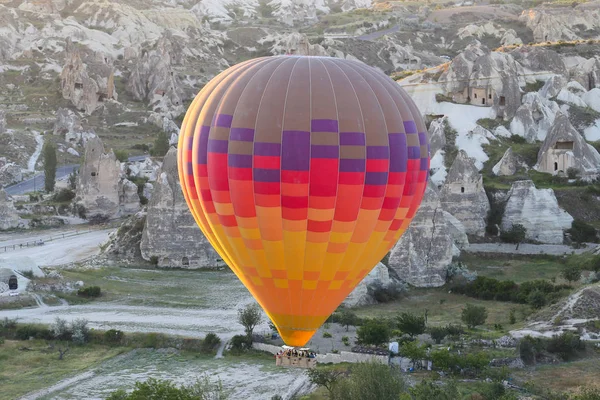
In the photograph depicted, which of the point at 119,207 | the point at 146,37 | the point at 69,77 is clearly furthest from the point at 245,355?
the point at 146,37

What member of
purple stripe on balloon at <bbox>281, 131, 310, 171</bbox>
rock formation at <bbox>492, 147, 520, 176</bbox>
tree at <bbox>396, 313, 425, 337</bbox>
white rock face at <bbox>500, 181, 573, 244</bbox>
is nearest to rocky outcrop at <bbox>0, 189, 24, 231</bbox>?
white rock face at <bbox>500, 181, 573, 244</bbox>

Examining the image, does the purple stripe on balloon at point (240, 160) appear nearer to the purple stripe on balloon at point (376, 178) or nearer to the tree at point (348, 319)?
the purple stripe on balloon at point (376, 178)

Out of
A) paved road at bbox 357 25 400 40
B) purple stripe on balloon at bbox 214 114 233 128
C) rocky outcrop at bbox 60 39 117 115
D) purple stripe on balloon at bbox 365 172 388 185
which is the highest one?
paved road at bbox 357 25 400 40

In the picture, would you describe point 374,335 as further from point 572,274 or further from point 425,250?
point 572,274

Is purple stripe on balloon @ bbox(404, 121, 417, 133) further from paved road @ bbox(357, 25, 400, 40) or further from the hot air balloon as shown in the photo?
paved road @ bbox(357, 25, 400, 40)

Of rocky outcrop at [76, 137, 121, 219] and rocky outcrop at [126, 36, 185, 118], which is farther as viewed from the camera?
rocky outcrop at [126, 36, 185, 118]

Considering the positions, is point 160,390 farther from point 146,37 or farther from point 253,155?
point 146,37

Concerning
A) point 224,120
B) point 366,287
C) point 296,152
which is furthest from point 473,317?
point 224,120
